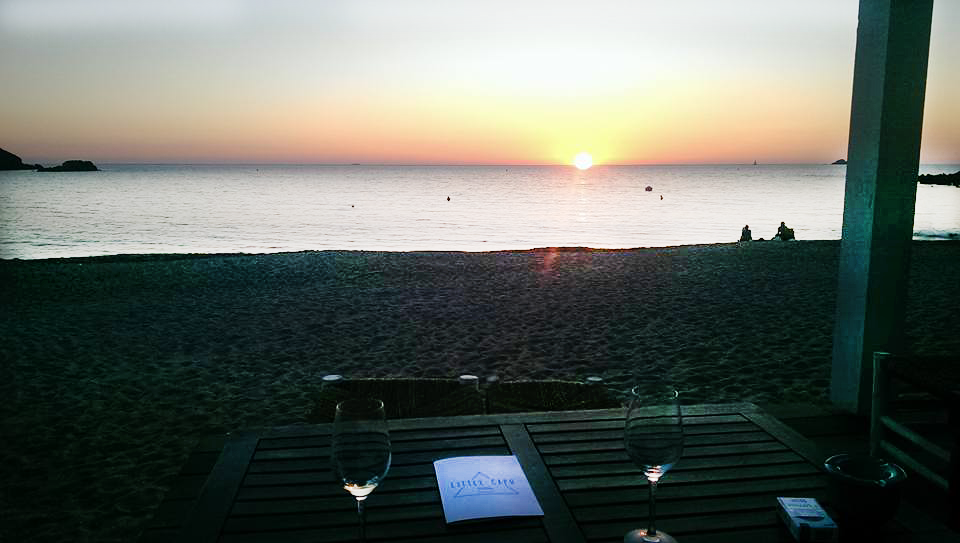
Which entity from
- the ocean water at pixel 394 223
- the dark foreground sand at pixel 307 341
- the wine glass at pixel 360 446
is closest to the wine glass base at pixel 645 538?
the wine glass at pixel 360 446

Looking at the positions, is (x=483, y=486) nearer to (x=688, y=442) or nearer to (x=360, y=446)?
(x=360, y=446)

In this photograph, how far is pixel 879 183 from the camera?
3.79 m

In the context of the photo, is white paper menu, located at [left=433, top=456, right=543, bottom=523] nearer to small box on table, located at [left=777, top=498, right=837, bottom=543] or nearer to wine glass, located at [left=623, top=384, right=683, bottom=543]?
wine glass, located at [left=623, top=384, right=683, bottom=543]

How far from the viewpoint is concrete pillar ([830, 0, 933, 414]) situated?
365cm

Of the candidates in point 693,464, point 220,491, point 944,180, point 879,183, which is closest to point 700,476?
point 693,464

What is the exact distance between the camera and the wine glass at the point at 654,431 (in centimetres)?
141

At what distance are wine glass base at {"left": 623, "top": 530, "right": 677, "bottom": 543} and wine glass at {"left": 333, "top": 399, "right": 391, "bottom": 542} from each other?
60 cm

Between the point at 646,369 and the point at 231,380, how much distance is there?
12.9 ft

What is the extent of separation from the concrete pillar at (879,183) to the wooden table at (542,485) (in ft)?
6.95

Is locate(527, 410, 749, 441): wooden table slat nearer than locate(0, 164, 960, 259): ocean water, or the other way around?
locate(527, 410, 749, 441): wooden table slat

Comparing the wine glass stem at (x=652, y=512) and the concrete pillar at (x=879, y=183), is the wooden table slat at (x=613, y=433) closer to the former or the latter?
the wine glass stem at (x=652, y=512)

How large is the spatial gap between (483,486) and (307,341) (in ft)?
20.4

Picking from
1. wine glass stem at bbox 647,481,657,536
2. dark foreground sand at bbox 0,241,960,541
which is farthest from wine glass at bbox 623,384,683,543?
dark foreground sand at bbox 0,241,960,541

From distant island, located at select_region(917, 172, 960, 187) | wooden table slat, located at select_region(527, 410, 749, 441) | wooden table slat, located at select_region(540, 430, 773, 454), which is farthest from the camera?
distant island, located at select_region(917, 172, 960, 187)
